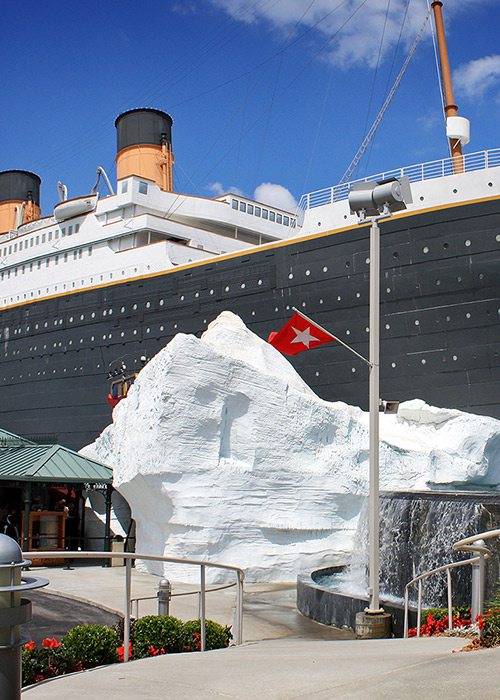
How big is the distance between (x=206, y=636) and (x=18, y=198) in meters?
33.5

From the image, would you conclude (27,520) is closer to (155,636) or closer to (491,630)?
(155,636)

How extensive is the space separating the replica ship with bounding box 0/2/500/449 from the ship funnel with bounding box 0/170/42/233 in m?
0.07

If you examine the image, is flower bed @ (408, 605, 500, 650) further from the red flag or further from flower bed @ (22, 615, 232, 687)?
the red flag

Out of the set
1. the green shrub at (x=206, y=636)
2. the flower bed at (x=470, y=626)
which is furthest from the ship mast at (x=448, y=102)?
the green shrub at (x=206, y=636)

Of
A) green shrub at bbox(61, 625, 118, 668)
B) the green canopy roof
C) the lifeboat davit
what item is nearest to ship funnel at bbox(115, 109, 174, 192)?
the lifeboat davit

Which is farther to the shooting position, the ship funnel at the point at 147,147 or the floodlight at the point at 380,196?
the ship funnel at the point at 147,147

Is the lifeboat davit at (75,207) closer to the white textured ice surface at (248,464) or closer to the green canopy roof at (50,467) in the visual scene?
the green canopy roof at (50,467)

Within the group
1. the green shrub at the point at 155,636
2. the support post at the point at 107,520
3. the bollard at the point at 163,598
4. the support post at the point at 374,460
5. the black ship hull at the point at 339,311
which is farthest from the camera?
the black ship hull at the point at 339,311

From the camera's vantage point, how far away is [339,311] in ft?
65.3

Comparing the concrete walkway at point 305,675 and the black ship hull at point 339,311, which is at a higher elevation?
the black ship hull at point 339,311

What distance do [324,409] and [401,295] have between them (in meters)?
4.36

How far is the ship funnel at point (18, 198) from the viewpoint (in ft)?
Result: 121

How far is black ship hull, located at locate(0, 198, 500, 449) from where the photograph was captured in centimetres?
1778

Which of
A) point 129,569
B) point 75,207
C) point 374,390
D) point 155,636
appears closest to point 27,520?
point 374,390
